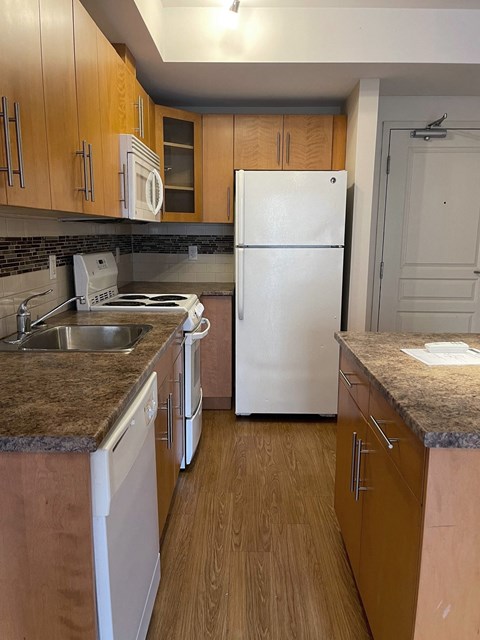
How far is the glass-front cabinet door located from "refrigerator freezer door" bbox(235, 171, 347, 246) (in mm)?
525

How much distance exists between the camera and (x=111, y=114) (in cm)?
202

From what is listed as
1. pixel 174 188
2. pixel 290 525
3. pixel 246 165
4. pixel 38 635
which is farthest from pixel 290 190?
pixel 38 635

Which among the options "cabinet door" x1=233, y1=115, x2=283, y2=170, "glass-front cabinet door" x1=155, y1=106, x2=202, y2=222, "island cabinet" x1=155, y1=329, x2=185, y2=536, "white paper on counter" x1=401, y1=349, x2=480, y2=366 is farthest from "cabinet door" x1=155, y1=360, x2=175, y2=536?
"cabinet door" x1=233, y1=115, x2=283, y2=170

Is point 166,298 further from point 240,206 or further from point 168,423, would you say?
point 168,423

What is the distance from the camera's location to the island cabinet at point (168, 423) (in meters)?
1.73

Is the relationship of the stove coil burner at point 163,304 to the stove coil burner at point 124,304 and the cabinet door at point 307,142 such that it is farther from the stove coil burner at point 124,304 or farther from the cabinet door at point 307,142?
the cabinet door at point 307,142

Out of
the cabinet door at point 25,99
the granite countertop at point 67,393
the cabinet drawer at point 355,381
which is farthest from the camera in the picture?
the cabinet drawer at point 355,381

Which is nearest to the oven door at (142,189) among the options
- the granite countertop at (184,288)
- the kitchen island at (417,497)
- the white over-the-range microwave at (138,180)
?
the white over-the-range microwave at (138,180)

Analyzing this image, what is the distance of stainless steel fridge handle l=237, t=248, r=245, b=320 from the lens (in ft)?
9.61

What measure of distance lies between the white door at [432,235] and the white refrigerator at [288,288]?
0.81 metres

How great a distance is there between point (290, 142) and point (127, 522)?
2.73m

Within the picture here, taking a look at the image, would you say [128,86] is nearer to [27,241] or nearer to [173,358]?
[27,241]

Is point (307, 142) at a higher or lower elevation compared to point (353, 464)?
higher

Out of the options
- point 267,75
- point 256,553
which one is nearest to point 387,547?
point 256,553
